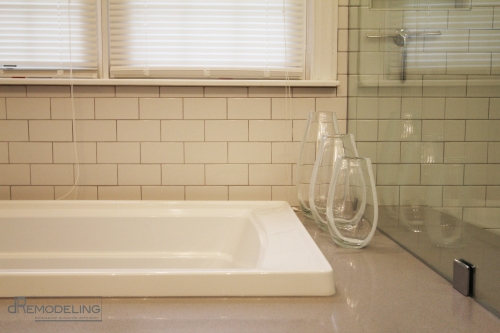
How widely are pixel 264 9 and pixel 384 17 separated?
487mm

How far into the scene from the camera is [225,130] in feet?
5.34

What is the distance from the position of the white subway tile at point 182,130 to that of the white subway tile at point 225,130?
0.02 metres

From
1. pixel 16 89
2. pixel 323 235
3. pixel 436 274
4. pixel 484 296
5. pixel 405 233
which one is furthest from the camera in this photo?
pixel 16 89

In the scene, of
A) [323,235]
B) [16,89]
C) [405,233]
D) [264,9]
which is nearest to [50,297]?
[323,235]

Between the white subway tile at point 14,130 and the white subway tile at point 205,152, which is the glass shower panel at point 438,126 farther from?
the white subway tile at point 14,130

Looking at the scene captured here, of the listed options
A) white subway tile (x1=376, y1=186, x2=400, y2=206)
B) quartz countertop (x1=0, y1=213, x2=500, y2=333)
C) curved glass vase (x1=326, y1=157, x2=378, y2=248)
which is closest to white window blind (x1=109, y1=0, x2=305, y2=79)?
white subway tile (x1=376, y1=186, x2=400, y2=206)

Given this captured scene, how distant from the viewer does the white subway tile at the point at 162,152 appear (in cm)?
163

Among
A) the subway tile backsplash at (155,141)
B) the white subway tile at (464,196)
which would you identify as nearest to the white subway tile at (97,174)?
the subway tile backsplash at (155,141)

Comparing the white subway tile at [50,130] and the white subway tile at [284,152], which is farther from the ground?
the white subway tile at [50,130]

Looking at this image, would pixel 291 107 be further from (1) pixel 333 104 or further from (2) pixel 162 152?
(2) pixel 162 152

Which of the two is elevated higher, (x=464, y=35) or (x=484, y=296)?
(x=464, y=35)

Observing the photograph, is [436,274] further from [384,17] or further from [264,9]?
[264,9]

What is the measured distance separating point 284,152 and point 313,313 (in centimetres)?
96

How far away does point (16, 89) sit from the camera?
1.59 metres
